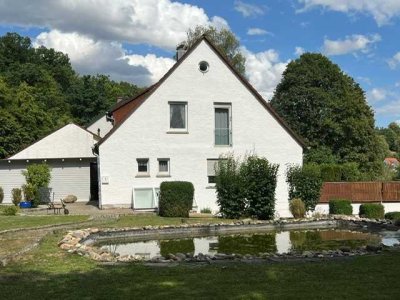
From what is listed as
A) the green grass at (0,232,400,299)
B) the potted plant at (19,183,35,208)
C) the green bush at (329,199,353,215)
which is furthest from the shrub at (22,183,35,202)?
the green grass at (0,232,400,299)

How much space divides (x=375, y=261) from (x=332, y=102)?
41.8 m

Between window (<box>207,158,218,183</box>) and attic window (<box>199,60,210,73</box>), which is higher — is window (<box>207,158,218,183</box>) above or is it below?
below

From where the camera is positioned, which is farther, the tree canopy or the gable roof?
the tree canopy

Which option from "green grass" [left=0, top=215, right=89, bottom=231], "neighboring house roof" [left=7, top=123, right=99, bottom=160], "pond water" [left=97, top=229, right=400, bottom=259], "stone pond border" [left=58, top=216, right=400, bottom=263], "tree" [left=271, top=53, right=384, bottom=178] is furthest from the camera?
"tree" [left=271, top=53, right=384, bottom=178]

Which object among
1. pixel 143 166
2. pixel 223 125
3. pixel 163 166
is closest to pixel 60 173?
pixel 143 166

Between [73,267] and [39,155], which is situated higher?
[39,155]

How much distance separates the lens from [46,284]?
8.91 metres

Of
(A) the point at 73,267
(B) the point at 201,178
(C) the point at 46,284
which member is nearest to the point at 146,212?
(B) the point at 201,178

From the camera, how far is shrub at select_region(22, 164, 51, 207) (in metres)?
29.9

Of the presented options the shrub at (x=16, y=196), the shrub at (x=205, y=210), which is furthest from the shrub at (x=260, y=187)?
the shrub at (x=16, y=196)

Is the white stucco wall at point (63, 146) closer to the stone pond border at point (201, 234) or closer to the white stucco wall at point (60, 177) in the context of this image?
the white stucco wall at point (60, 177)

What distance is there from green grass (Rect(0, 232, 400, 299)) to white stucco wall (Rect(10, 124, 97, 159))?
23.3 meters

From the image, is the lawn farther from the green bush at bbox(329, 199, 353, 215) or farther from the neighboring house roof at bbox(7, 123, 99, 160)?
the neighboring house roof at bbox(7, 123, 99, 160)

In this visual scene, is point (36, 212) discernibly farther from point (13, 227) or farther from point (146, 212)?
point (13, 227)
